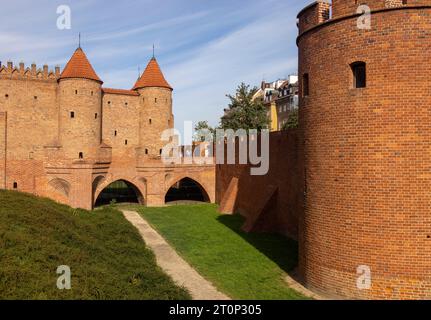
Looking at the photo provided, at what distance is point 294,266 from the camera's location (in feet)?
40.1

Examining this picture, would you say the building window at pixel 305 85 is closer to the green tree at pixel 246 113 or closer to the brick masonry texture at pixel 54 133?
the brick masonry texture at pixel 54 133

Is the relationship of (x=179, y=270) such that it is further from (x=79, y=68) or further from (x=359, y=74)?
(x=79, y=68)

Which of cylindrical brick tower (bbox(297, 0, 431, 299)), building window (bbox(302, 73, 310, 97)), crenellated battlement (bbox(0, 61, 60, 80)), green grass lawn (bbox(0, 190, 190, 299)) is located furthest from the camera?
crenellated battlement (bbox(0, 61, 60, 80))

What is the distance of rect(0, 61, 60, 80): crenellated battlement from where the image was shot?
24438 millimetres

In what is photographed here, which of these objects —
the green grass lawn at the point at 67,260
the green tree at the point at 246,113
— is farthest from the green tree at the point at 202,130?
the green grass lawn at the point at 67,260

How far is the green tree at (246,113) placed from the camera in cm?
3650

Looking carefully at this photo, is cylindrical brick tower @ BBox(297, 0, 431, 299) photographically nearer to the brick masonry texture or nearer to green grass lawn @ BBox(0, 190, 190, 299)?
green grass lawn @ BBox(0, 190, 190, 299)

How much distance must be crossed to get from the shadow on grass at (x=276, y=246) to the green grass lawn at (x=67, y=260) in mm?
3966

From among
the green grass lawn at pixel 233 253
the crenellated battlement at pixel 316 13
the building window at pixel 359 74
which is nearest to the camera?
the building window at pixel 359 74

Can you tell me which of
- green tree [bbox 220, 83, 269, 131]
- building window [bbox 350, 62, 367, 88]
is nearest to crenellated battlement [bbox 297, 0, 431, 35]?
building window [bbox 350, 62, 367, 88]

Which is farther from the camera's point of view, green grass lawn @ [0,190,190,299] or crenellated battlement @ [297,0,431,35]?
crenellated battlement @ [297,0,431,35]

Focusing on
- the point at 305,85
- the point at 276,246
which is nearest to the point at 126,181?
the point at 276,246

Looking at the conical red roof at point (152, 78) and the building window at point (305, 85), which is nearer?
the building window at point (305, 85)
